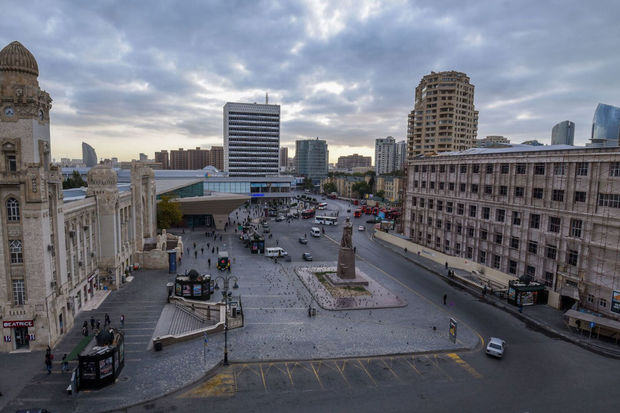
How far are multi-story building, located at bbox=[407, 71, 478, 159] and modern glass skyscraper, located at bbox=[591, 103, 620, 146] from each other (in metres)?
57.1

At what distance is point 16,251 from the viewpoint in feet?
92.5

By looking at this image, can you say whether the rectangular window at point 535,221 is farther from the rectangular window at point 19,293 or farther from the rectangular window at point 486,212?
the rectangular window at point 19,293

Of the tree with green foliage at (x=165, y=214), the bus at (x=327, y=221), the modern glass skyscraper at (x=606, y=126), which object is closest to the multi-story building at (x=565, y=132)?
the modern glass skyscraper at (x=606, y=126)

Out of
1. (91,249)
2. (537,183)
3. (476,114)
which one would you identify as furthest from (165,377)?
(476,114)

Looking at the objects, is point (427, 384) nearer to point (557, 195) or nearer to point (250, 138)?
point (557, 195)

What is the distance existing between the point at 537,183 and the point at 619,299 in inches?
603

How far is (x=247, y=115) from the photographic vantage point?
550 feet

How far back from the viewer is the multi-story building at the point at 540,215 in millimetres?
36781

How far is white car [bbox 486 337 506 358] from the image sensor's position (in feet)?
93.2

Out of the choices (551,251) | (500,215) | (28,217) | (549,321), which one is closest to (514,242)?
(500,215)

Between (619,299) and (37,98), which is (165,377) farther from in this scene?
(619,299)

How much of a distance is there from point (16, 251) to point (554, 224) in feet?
172

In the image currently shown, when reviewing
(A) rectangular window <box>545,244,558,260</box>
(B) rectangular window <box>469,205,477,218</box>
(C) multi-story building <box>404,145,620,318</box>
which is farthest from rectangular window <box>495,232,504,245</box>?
(A) rectangular window <box>545,244,558,260</box>

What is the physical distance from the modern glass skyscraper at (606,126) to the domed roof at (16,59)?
59.7 metres
